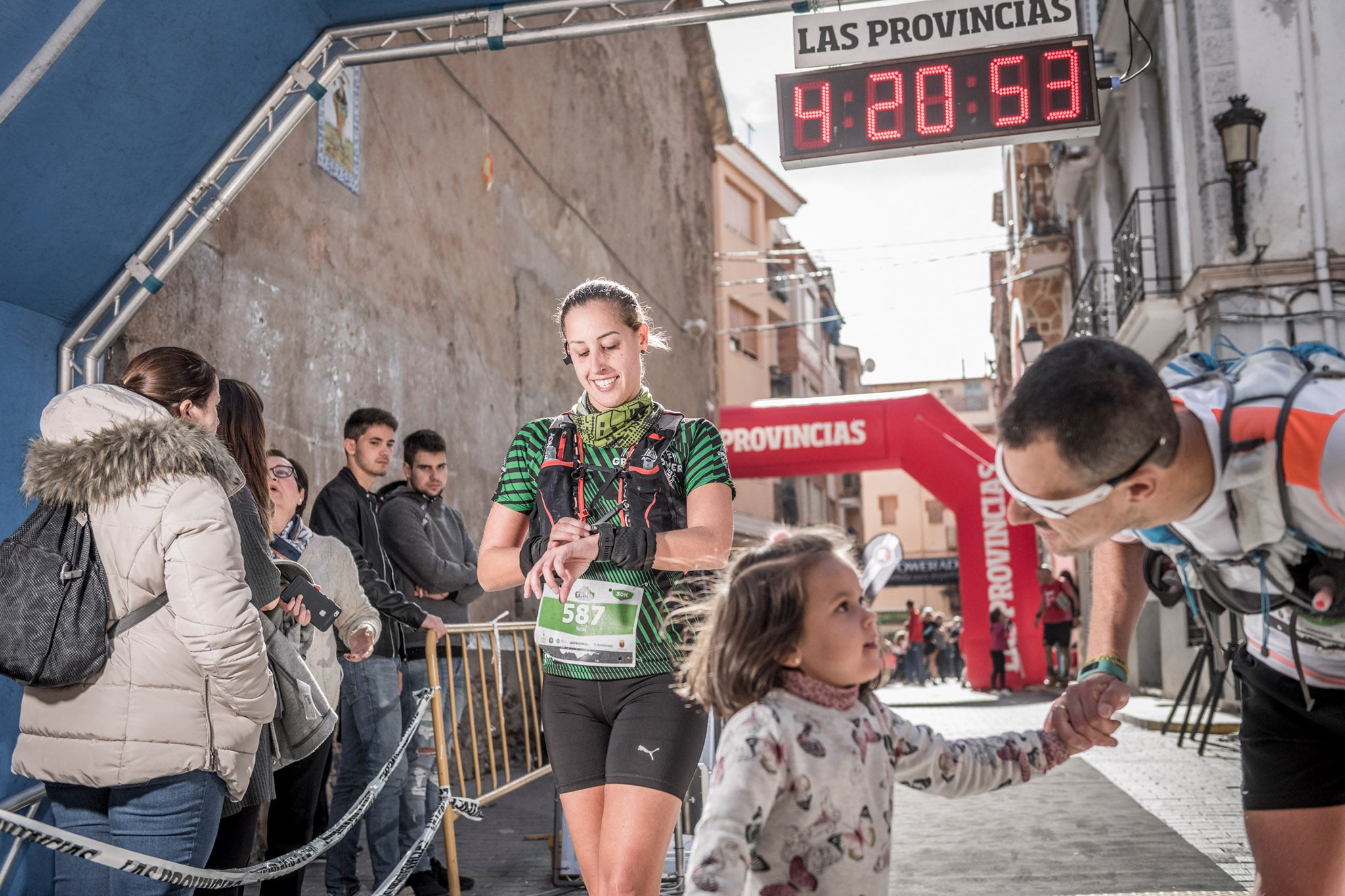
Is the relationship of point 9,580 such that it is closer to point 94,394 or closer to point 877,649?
point 94,394

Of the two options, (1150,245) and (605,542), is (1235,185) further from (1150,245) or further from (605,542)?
(605,542)

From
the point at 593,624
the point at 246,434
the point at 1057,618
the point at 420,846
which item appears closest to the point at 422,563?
the point at 420,846

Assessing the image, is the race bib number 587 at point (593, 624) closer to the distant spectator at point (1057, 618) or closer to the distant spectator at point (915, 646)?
the distant spectator at point (1057, 618)

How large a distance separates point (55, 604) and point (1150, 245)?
46.2 ft

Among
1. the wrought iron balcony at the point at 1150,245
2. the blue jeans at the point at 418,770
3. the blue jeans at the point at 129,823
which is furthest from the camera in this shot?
the wrought iron balcony at the point at 1150,245

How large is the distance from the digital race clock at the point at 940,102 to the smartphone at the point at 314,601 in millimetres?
4154

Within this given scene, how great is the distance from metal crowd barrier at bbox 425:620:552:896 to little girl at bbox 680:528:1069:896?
353 cm

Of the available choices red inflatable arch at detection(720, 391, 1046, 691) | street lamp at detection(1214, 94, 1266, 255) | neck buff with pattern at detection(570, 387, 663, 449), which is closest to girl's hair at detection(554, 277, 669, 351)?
neck buff with pattern at detection(570, 387, 663, 449)

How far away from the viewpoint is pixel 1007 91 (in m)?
7.05

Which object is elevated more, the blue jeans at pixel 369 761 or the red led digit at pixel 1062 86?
the red led digit at pixel 1062 86

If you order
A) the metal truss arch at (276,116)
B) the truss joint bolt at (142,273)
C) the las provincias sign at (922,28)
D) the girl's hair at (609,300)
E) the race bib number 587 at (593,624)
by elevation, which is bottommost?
the race bib number 587 at (593,624)

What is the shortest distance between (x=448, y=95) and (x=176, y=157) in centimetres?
587

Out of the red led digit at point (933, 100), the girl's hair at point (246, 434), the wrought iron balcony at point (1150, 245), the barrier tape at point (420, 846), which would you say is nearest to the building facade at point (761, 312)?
the wrought iron balcony at point (1150, 245)

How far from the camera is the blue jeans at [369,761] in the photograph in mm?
5453
